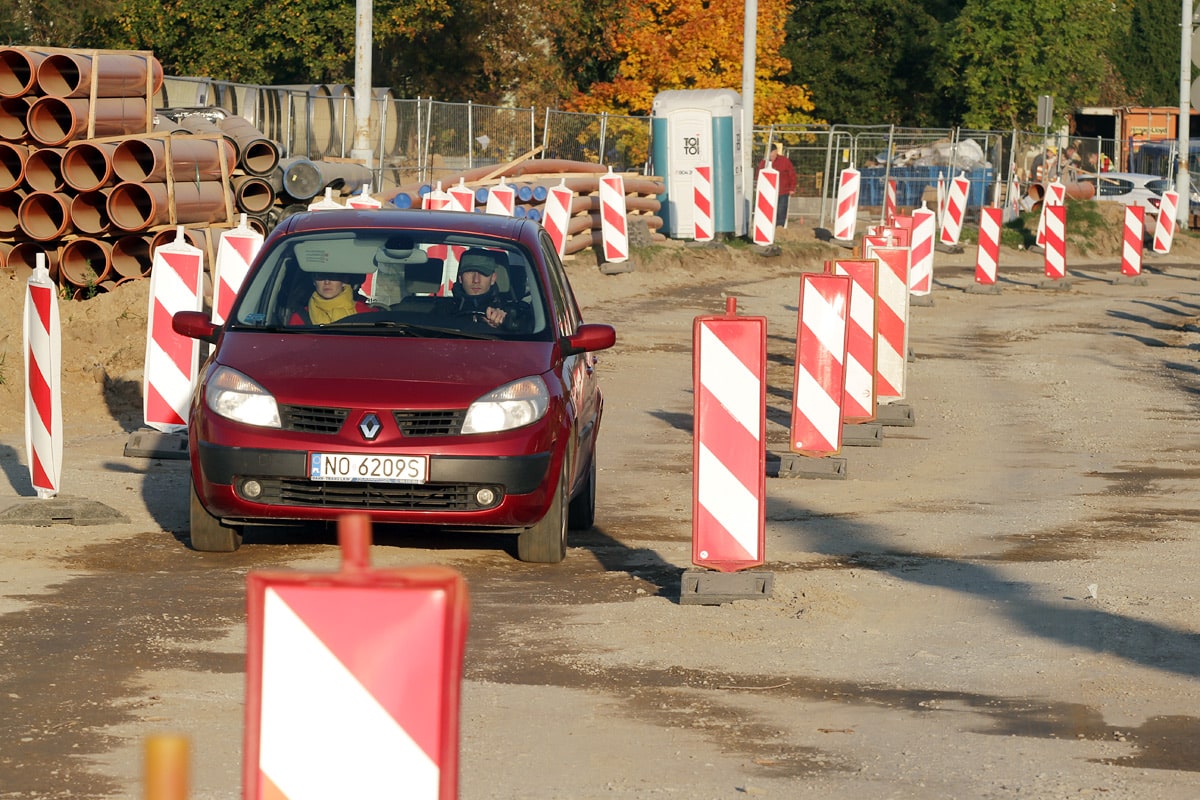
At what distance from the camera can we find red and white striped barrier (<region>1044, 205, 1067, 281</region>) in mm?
31844

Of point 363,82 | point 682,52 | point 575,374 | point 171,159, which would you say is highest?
point 682,52

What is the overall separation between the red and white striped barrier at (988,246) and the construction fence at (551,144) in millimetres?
7173

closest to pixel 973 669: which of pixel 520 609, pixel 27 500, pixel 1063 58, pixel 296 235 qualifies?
pixel 520 609

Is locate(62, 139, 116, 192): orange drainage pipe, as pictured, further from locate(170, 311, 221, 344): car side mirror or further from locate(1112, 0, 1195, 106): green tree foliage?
locate(1112, 0, 1195, 106): green tree foliage

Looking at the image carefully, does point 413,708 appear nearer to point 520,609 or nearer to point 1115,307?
point 520,609

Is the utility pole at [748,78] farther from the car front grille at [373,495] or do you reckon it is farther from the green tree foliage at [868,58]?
the green tree foliage at [868,58]

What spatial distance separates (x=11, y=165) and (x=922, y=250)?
1240 centimetres

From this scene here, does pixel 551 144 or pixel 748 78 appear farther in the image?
pixel 551 144

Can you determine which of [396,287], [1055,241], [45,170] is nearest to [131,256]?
[45,170]

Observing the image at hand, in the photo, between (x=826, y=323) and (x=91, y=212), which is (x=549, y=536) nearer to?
(x=826, y=323)

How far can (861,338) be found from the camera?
→ 1374 centimetres

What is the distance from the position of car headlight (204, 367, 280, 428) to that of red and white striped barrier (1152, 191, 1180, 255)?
112 ft

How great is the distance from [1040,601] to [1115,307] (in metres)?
21.0

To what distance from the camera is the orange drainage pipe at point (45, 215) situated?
1927 cm
